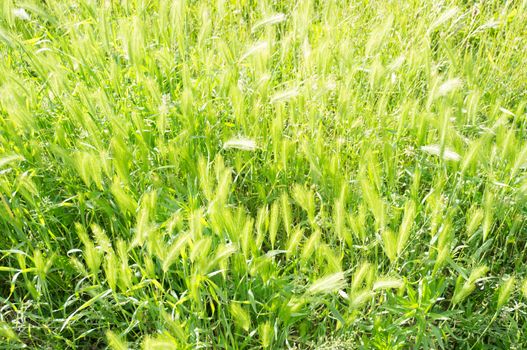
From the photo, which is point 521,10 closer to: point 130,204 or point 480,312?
point 480,312

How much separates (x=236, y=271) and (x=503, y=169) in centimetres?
90

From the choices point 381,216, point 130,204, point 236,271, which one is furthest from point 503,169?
point 130,204

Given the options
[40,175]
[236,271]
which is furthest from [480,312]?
[40,175]

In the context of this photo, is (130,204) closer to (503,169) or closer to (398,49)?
(503,169)

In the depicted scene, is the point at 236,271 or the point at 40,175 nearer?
the point at 236,271

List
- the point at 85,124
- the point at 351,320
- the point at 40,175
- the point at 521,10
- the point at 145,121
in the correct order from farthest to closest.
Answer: the point at 521,10
the point at 145,121
the point at 40,175
the point at 85,124
the point at 351,320

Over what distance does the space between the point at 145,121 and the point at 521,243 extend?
127cm

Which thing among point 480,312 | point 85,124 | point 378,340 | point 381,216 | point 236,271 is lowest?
point 480,312

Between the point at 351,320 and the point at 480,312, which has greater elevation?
the point at 351,320

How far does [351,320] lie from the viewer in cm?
156

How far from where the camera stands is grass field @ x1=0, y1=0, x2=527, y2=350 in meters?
1.57

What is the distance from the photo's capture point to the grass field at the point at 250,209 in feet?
5.15

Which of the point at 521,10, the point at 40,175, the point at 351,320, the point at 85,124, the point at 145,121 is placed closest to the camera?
the point at 351,320

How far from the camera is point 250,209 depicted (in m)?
2.04
